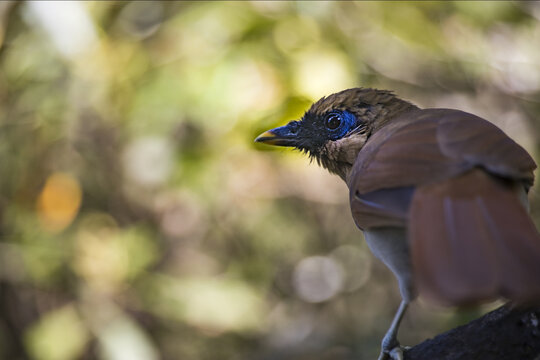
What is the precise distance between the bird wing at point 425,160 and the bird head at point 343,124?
0.48 meters

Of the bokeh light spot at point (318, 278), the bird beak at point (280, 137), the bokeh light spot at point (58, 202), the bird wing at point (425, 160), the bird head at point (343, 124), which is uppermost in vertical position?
the bird wing at point (425, 160)

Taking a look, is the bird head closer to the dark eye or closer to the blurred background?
the dark eye

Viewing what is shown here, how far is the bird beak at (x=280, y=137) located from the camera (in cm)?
312

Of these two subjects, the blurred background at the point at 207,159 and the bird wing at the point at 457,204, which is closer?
the bird wing at the point at 457,204

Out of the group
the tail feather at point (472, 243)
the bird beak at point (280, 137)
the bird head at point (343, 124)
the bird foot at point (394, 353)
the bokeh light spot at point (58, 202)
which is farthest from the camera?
the bokeh light spot at point (58, 202)

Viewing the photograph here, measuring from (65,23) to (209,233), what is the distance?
2720mm

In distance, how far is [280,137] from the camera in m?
3.16

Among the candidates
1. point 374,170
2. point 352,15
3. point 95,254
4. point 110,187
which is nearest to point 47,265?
point 95,254

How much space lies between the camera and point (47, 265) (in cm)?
457

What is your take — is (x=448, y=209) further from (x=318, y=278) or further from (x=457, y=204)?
(x=318, y=278)

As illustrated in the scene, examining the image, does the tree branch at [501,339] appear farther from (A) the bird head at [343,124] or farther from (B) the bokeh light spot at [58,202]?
(B) the bokeh light spot at [58,202]

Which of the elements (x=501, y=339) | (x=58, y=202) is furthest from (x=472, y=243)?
(x=58, y=202)

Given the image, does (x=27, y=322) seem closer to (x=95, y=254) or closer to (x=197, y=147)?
(x=95, y=254)

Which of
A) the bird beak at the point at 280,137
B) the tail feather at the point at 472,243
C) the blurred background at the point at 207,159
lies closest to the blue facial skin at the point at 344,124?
the bird beak at the point at 280,137
